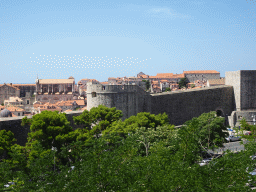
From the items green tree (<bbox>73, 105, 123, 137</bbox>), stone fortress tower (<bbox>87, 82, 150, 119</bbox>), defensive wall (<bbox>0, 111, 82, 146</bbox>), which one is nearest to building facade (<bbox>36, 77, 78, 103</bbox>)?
stone fortress tower (<bbox>87, 82, 150, 119</bbox>)

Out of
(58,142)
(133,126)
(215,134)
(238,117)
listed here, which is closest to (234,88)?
(238,117)

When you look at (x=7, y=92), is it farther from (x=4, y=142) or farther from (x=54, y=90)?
(x=4, y=142)

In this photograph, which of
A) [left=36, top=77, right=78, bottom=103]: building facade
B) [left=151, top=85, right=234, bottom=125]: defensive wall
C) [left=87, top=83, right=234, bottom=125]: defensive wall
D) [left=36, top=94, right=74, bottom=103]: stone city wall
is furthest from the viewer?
[left=36, top=77, right=78, bottom=103]: building facade

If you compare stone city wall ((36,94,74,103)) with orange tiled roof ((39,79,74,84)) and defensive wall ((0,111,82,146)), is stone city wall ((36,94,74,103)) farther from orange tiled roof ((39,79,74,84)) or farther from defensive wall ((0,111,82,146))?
defensive wall ((0,111,82,146))

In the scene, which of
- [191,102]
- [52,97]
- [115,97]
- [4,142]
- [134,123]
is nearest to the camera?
[4,142]

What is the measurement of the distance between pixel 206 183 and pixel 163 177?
112cm

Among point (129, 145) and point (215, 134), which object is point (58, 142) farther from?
point (215, 134)

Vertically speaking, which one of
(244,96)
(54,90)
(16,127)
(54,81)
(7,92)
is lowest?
(16,127)

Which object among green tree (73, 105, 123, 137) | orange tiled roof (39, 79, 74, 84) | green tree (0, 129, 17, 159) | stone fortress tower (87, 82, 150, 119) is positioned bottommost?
green tree (0, 129, 17, 159)

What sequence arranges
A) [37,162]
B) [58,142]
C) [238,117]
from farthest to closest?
[238,117], [58,142], [37,162]

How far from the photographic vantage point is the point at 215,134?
18297 mm

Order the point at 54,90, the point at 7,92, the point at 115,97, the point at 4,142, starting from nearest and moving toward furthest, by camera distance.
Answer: the point at 4,142 < the point at 115,97 < the point at 54,90 < the point at 7,92

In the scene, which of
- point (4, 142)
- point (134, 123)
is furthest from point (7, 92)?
point (4, 142)

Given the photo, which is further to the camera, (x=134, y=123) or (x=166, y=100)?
(x=166, y=100)
